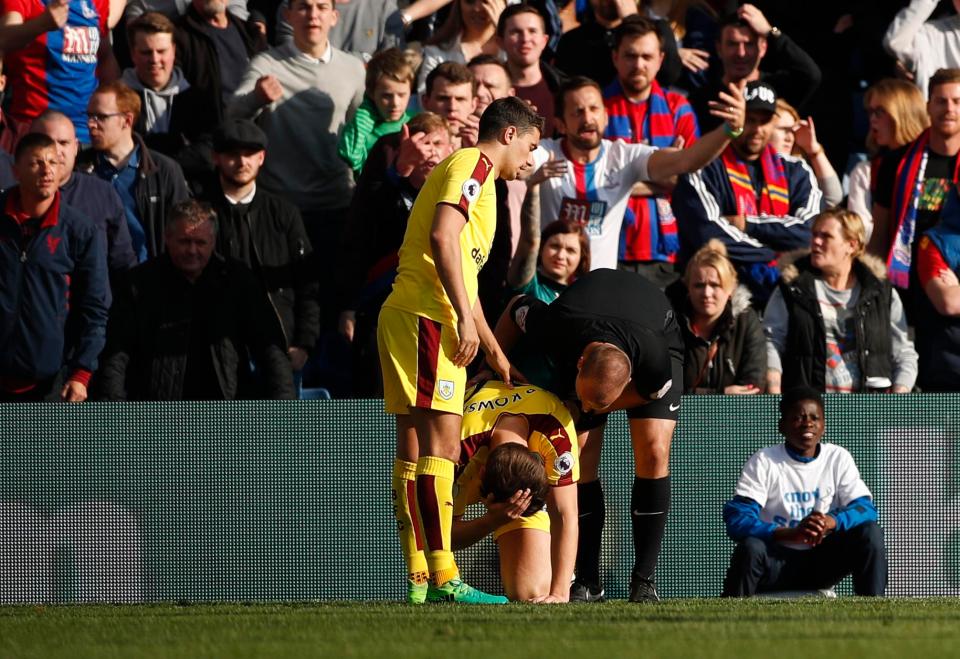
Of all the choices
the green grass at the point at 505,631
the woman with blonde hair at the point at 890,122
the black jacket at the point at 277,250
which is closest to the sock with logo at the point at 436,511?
the green grass at the point at 505,631

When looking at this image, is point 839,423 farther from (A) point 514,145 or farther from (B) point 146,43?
(B) point 146,43

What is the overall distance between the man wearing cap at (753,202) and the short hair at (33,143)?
420cm

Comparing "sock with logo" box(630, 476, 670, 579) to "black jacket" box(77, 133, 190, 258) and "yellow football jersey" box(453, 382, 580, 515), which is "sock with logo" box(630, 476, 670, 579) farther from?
"black jacket" box(77, 133, 190, 258)

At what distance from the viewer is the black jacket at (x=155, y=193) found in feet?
35.2

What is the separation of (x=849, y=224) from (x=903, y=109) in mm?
1947

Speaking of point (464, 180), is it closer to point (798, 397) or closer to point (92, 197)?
point (798, 397)

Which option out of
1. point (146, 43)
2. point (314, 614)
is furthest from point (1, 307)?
point (314, 614)

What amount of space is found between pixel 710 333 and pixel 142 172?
396 cm

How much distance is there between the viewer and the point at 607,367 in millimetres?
7336

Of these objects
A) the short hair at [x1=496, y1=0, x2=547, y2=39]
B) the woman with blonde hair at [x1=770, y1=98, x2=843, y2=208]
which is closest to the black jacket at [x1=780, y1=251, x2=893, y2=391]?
the woman with blonde hair at [x1=770, y1=98, x2=843, y2=208]

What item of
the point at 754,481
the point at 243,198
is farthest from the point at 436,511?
the point at 243,198

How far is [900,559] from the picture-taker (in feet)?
31.2

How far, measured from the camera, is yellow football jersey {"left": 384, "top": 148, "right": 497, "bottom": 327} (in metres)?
7.37

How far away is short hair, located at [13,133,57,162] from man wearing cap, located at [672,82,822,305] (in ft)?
13.8
